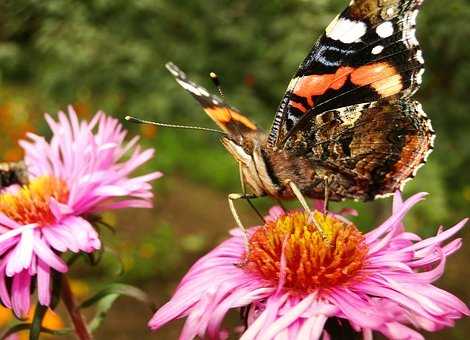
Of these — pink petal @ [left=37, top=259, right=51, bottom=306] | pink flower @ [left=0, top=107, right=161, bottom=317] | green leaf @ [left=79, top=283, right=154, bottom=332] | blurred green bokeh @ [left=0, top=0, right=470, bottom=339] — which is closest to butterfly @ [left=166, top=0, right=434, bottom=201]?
pink flower @ [left=0, top=107, right=161, bottom=317]

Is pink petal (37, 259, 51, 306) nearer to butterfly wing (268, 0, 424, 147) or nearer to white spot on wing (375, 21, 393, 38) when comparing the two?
butterfly wing (268, 0, 424, 147)

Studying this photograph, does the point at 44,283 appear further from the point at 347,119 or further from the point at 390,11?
the point at 390,11

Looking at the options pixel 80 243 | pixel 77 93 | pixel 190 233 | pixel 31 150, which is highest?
pixel 77 93

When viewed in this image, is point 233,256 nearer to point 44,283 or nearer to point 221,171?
point 44,283

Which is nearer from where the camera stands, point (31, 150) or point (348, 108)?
point (348, 108)

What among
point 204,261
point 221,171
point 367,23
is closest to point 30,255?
point 204,261

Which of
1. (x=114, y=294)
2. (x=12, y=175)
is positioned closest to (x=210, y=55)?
(x=12, y=175)
